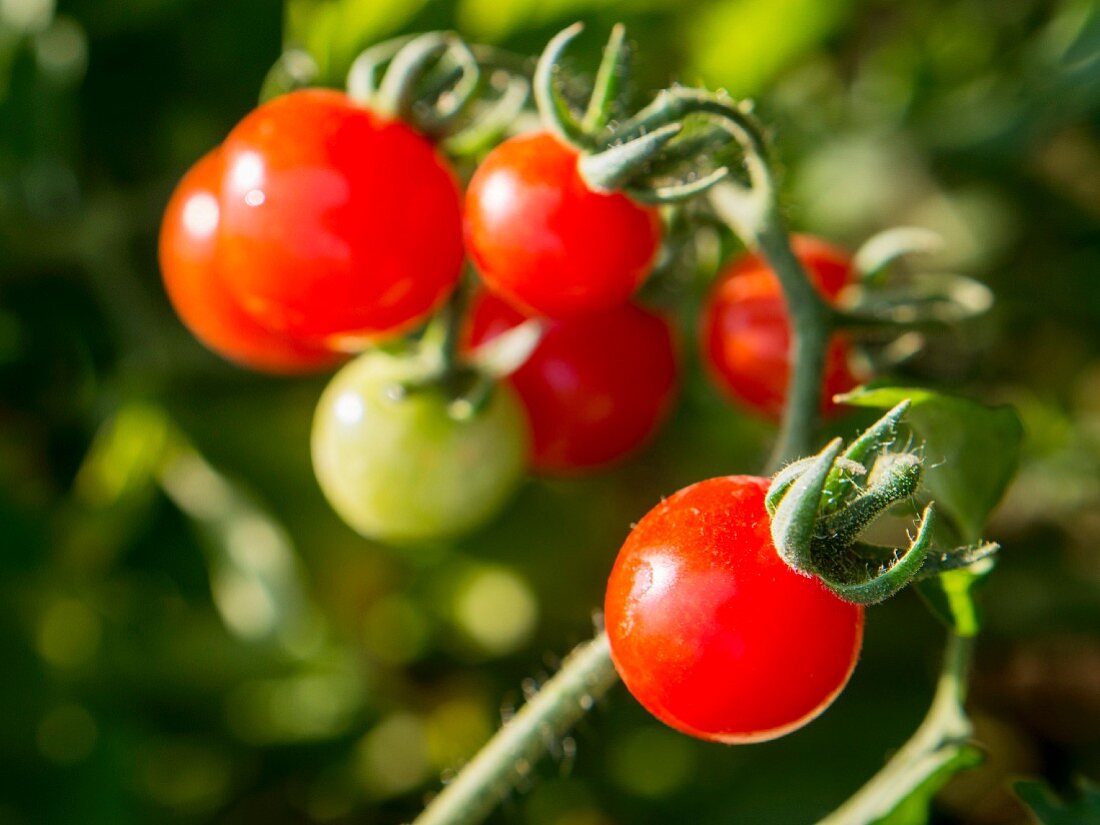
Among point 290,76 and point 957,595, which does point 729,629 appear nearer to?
point 957,595

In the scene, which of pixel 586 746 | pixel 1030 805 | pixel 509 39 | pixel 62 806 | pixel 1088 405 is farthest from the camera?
pixel 1088 405

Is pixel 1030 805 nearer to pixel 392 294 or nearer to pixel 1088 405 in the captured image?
pixel 392 294

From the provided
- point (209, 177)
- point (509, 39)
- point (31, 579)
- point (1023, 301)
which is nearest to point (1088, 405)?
point (1023, 301)

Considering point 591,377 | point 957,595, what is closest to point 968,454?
point 957,595

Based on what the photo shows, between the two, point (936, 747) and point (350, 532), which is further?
point (350, 532)

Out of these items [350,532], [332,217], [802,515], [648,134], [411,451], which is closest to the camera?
[802,515]

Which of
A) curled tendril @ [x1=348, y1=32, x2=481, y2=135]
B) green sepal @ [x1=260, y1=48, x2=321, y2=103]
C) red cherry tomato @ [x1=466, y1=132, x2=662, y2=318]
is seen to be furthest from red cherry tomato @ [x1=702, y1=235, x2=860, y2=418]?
green sepal @ [x1=260, y1=48, x2=321, y2=103]

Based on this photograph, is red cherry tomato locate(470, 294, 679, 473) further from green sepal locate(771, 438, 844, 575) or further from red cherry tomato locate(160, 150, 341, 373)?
green sepal locate(771, 438, 844, 575)
